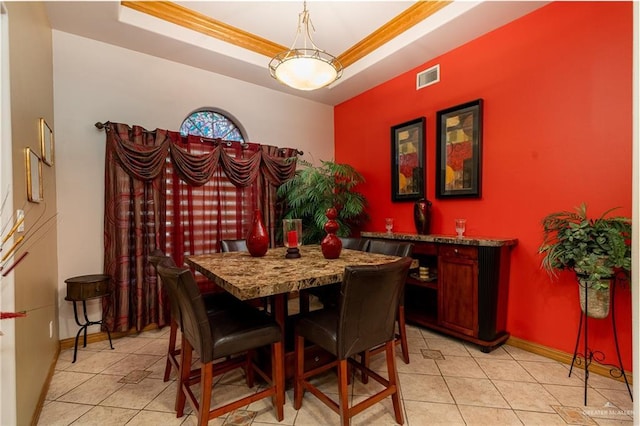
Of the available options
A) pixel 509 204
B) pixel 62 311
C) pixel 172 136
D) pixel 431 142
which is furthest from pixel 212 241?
pixel 509 204

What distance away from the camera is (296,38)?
10.9 ft

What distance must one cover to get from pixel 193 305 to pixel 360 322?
32.4 inches

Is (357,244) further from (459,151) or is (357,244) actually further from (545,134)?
(545,134)

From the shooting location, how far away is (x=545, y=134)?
2494mm

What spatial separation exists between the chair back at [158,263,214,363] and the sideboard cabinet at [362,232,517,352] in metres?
1.59

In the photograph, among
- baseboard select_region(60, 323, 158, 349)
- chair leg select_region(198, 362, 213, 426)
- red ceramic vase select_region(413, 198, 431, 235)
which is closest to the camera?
chair leg select_region(198, 362, 213, 426)

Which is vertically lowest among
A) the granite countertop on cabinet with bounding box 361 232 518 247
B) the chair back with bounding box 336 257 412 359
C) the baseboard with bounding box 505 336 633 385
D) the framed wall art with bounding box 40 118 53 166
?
the baseboard with bounding box 505 336 633 385

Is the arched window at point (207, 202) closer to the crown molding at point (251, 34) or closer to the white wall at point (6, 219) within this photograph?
the crown molding at point (251, 34)

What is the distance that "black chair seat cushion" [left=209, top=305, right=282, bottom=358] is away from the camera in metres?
1.53

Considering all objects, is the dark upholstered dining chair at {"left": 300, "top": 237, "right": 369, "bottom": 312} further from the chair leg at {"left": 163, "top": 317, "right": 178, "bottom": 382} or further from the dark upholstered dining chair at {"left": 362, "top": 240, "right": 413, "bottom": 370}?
the chair leg at {"left": 163, "top": 317, "right": 178, "bottom": 382}

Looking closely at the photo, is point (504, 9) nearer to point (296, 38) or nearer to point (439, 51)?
point (439, 51)

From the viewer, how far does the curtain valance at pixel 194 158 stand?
9.45ft

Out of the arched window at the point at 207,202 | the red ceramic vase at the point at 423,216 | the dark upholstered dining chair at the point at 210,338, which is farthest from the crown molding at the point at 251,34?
the dark upholstered dining chair at the point at 210,338

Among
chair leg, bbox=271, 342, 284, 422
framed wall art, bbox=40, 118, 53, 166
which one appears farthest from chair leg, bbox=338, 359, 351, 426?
framed wall art, bbox=40, 118, 53, 166
